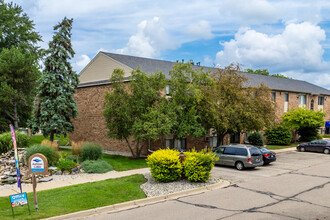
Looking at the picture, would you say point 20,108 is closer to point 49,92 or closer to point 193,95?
point 49,92

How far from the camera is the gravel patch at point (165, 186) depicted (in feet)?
40.8

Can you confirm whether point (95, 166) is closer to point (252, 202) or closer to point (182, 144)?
point (252, 202)

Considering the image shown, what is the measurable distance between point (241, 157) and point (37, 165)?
12738 mm

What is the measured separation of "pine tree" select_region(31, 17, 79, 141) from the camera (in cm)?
2520

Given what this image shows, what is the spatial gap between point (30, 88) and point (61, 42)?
1029cm

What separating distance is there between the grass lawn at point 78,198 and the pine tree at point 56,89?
1323 centimetres

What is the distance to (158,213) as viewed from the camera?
9859 mm

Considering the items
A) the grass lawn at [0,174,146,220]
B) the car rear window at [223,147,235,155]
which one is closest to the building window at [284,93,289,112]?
the car rear window at [223,147,235,155]

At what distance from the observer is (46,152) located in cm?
1702

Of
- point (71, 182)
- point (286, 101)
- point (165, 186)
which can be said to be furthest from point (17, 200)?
point (286, 101)

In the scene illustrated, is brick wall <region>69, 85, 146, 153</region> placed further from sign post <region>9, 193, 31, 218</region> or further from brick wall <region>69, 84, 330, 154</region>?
sign post <region>9, 193, 31, 218</region>

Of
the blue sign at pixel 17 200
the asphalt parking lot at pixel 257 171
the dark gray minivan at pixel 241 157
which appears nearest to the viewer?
the blue sign at pixel 17 200

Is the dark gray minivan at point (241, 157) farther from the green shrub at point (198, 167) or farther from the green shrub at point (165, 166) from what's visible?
the green shrub at point (165, 166)

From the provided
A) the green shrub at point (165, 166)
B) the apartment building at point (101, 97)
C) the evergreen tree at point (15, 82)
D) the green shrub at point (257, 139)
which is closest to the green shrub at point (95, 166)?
the green shrub at point (165, 166)
